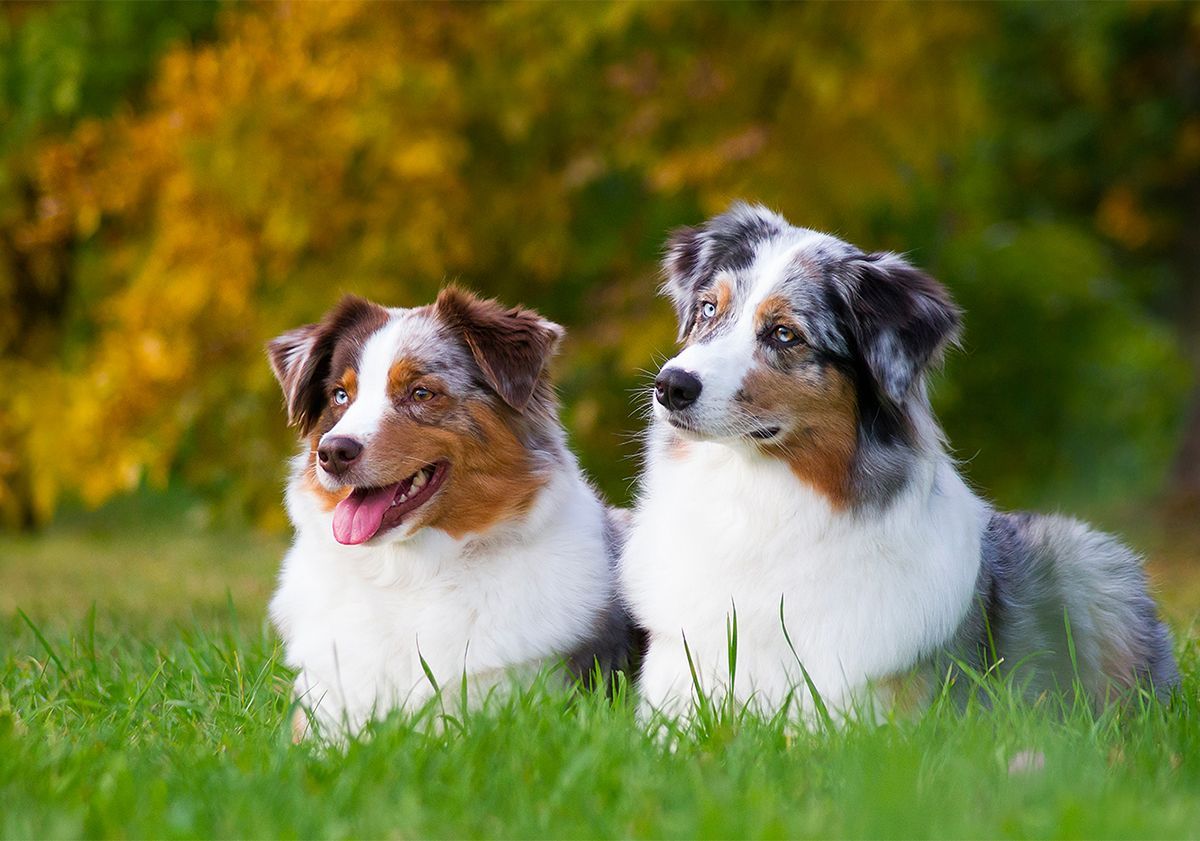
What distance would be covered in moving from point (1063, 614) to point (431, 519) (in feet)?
7.25

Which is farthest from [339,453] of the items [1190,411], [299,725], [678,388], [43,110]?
[1190,411]

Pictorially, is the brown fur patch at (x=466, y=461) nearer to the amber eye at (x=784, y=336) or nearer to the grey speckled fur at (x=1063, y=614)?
the amber eye at (x=784, y=336)

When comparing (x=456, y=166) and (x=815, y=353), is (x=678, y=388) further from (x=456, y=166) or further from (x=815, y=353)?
(x=456, y=166)

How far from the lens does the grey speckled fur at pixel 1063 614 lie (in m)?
4.76

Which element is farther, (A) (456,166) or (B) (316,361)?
(A) (456,166)

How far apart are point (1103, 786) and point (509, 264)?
8.13 metres

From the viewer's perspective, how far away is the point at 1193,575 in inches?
426

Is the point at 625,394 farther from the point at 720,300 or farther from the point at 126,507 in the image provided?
the point at 126,507

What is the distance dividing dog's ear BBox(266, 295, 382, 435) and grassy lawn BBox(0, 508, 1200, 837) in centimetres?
99

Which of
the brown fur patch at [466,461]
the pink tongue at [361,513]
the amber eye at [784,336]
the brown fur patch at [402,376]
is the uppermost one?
the amber eye at [784,336]

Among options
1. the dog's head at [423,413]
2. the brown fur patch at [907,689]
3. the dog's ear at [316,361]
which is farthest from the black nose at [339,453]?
the brown fur patch at [907,689]

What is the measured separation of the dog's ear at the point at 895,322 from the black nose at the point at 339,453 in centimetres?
168

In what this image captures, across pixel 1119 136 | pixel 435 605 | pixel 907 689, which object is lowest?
pixel 435 605

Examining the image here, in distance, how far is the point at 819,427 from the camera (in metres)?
4.55
